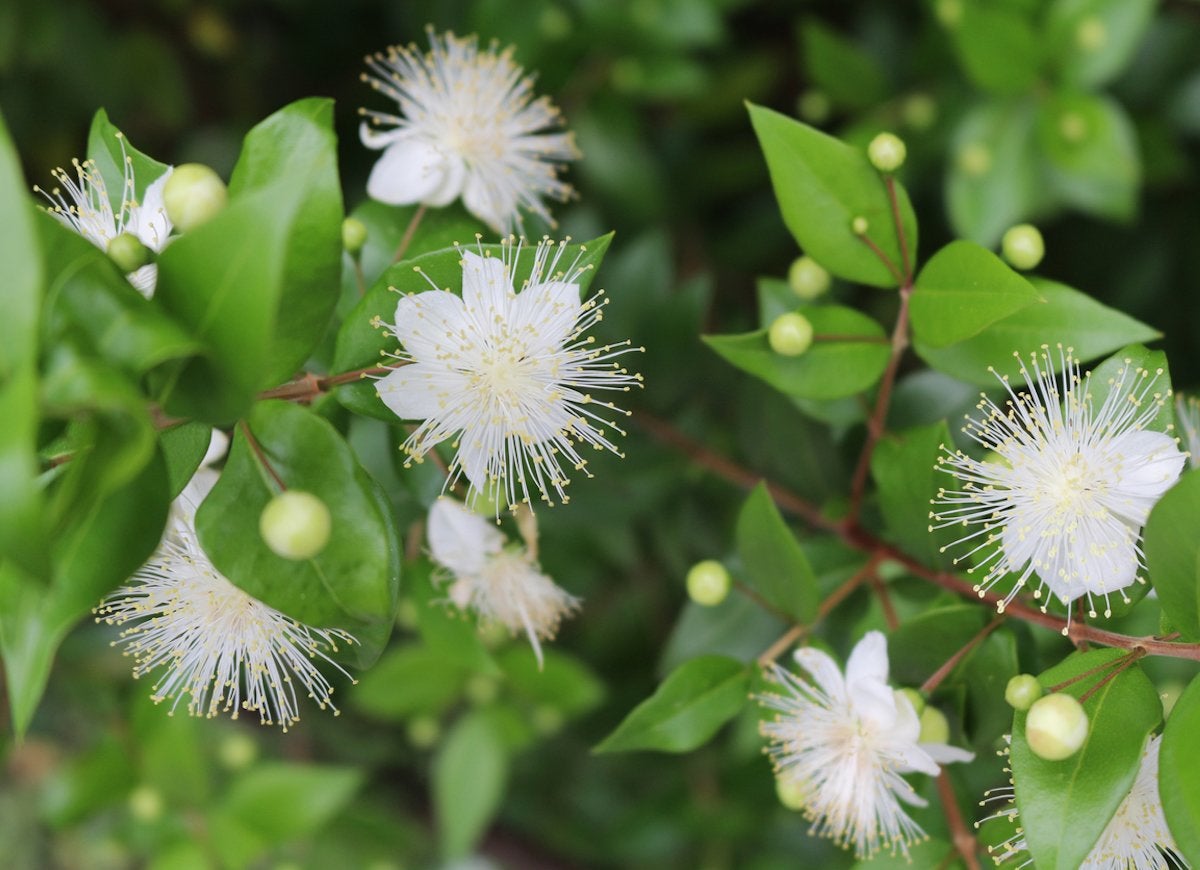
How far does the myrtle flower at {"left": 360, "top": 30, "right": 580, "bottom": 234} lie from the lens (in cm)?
113

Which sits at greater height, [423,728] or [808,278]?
[808,278]

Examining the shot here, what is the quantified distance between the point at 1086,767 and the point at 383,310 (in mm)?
679

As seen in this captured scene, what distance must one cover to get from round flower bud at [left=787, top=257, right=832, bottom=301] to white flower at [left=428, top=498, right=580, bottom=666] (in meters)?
0.42

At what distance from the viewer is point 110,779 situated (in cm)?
166

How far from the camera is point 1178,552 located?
30.9 inches

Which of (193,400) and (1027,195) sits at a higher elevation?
(1027,195)

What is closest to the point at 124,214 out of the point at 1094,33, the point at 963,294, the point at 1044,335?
the point at 963,294

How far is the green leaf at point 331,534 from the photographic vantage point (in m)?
0.83

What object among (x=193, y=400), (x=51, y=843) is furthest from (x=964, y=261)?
(x=51, y=843)

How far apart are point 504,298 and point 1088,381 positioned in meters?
0.52

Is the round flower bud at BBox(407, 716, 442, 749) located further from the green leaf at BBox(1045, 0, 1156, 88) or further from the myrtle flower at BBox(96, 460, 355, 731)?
the green leaf at BBox(1045, 0, 1156, 88)

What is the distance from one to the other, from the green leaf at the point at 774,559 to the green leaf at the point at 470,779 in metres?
0.80

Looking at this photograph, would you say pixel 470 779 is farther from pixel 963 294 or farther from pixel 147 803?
pixel 963 294

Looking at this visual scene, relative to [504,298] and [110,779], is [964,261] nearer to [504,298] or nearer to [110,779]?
[504,298]
